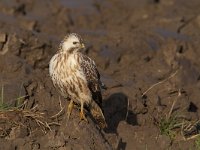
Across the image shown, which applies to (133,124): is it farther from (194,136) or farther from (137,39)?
(137,39)

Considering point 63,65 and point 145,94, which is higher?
point 63,65

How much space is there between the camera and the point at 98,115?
33.1 feet

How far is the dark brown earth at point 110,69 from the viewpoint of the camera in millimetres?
9273

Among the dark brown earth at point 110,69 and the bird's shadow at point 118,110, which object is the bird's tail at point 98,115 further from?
the bird's shadow at point 118,110

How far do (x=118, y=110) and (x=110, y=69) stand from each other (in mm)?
2232

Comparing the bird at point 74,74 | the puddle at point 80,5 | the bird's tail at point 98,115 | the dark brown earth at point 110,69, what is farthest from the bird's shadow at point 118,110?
the puddle at point 80,5

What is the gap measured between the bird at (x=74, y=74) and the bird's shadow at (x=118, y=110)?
94cm

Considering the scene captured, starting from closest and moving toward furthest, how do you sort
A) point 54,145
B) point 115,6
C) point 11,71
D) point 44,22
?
point 54,145, point 11,71, point 44,22, point 115,6

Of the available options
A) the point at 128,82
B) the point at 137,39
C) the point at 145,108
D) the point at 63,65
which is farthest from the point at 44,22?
the point at 63,65

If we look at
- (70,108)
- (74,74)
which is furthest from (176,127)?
(74,74)

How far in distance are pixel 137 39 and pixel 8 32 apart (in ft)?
8.86

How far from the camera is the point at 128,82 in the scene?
12203 millimetres

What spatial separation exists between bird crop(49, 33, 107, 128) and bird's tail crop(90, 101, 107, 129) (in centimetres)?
16

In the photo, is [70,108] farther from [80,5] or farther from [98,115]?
[80,5]
